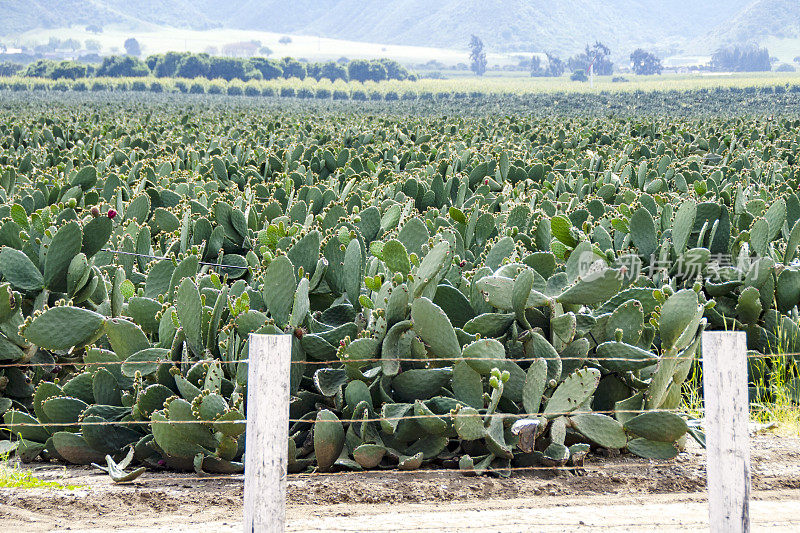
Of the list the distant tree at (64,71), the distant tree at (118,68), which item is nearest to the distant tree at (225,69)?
the distant tree at (118,68)

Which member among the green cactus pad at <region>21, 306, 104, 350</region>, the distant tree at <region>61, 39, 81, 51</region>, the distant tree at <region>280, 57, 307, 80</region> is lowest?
the green cactus pad at <region>21, 306, 104, 350</region>

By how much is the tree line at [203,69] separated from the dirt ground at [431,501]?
3336 inches

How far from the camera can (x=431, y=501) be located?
3.04 metres

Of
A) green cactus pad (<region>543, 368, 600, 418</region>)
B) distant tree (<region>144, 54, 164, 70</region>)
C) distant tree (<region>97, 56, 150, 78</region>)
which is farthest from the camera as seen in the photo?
distant tree (<region>144, 54, 164, 70</region>)

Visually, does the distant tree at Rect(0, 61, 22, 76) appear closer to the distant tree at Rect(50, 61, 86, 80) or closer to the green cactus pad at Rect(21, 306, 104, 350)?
the distant tree at Rect(50, 61, 86, 80)

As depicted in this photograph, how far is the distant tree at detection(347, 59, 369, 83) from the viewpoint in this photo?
9731 centimetres

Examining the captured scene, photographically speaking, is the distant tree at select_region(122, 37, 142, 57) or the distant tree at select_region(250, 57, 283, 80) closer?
the distant tree at select_region(250, 57, 283, 80)

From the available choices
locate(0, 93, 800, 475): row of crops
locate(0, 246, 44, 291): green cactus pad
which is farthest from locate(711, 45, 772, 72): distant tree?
locate(0, 246, 44, 291): green cactus pad

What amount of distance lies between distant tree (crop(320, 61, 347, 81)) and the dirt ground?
319ft

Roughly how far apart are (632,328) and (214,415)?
182 cm

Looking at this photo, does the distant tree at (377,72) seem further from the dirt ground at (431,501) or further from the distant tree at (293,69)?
the dirt ground at (431,501)

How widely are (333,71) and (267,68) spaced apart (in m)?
8.18

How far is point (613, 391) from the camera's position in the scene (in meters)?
3.68

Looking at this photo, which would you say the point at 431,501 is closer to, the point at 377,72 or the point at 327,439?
the point at 327,439
